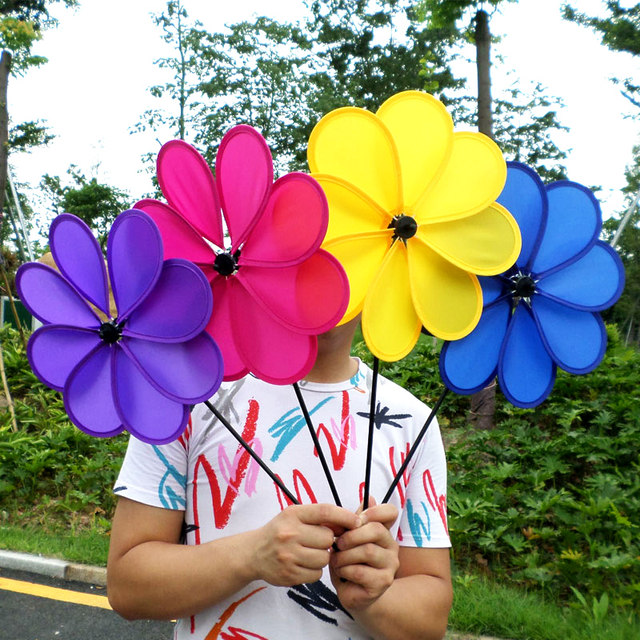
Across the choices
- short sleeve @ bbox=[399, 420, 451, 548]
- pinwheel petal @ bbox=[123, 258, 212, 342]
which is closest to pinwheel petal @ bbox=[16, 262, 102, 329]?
pinwheel petal @ bbox=[123, 258, 212, 342]

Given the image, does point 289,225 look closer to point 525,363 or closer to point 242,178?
point 242,178

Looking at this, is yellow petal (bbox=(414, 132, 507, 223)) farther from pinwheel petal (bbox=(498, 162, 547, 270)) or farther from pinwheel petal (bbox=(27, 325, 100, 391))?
pinwheel petal (bbox=(27, 325, 100, 391))

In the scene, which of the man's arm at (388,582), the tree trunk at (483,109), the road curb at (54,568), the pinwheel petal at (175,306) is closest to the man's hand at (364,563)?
the man's arm at (388,582)

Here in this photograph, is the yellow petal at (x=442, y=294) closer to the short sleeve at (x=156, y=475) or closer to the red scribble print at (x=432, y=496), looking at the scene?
the red scribble print at (x=432, y=496)

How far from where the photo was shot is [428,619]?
1038 millimetres

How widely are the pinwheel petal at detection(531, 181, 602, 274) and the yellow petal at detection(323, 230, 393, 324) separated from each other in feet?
1.08

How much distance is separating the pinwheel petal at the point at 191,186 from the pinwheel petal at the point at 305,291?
9 centimetres

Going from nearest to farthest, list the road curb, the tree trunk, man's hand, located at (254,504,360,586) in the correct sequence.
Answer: man's hand, located at (254,504,360,586)
the road curb
the tree trunk

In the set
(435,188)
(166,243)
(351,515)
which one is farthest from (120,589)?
(435,188)

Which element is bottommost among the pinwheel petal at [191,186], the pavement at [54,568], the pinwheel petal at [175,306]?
the pavement at [54,568]

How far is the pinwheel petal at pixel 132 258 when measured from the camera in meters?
0.87

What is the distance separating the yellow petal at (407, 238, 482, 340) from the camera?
3.33ft

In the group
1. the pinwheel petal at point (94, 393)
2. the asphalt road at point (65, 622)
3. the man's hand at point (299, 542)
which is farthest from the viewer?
the asphalt road at point (65, 622)

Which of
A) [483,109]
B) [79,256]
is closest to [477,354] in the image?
[79,256]
